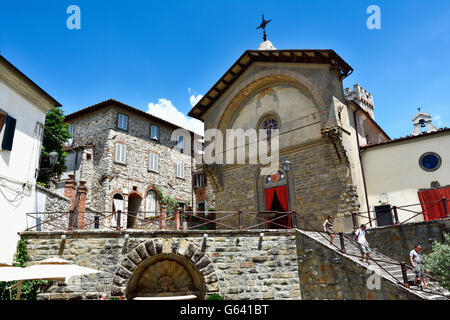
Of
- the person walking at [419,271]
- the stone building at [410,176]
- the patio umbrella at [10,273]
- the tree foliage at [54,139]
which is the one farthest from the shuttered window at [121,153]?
the person walking at [419,271]

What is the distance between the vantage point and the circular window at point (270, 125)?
16800 millimetres

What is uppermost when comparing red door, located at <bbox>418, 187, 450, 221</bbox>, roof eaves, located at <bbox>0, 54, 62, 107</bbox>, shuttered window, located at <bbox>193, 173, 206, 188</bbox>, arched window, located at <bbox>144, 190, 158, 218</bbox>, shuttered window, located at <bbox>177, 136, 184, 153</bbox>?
shuttered window, located at <bbox>177, 136, 184, 153</bbox>

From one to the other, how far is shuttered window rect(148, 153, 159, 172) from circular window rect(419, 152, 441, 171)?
17315mm

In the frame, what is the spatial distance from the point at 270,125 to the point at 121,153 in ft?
36.5

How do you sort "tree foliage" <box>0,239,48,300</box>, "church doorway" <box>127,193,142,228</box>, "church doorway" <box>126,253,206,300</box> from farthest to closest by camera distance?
"church doorway" <box>127,193,142,228</box>, "church doorway" <box>126,253,206,300</box>, "tree foliage" <box>0,239,48,300</box>

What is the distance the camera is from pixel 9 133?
34.4 feet

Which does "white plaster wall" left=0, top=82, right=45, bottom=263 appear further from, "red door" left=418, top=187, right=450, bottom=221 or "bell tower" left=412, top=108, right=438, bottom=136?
"bell tower" left=412, top=108, right=438, bottom=136

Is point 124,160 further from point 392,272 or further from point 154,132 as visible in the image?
point 392,272

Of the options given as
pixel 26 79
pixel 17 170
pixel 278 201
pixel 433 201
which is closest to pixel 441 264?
pixel 433 201

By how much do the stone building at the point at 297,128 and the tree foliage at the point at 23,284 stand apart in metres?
9.45

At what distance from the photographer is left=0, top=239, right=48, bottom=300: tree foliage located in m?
9.67

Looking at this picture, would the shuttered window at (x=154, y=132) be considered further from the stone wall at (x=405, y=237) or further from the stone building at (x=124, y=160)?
the stone wall at (x=405, y=237)

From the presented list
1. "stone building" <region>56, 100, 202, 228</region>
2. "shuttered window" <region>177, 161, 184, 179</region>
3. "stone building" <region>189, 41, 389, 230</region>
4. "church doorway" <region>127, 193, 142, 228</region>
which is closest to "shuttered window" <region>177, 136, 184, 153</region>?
"stone building" <region>56, 100, 202, 228</region>
